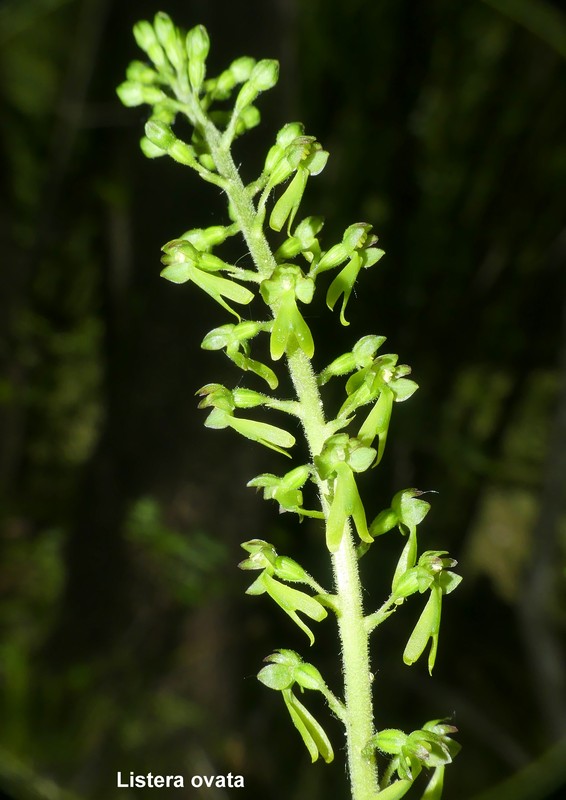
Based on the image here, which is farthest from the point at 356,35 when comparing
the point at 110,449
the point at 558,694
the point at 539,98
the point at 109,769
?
the point at 109,769

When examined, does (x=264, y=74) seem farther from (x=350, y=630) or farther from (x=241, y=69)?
(x=350, y=630)

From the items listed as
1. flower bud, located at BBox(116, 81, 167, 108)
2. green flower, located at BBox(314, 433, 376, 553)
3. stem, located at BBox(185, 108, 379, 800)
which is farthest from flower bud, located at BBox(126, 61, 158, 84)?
green flower, located at BBox(314, 433, 376, 553)

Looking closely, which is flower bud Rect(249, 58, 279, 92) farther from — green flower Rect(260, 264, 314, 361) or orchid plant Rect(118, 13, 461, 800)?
green flower Rect(260, 264, 314, 361)

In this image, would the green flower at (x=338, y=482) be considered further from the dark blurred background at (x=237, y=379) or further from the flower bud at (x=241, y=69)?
the dark blurred background at (x=237, y=379)

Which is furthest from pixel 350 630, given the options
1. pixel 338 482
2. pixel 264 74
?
pixel 264 74

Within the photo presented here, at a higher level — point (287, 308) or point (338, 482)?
point (287, 308)
